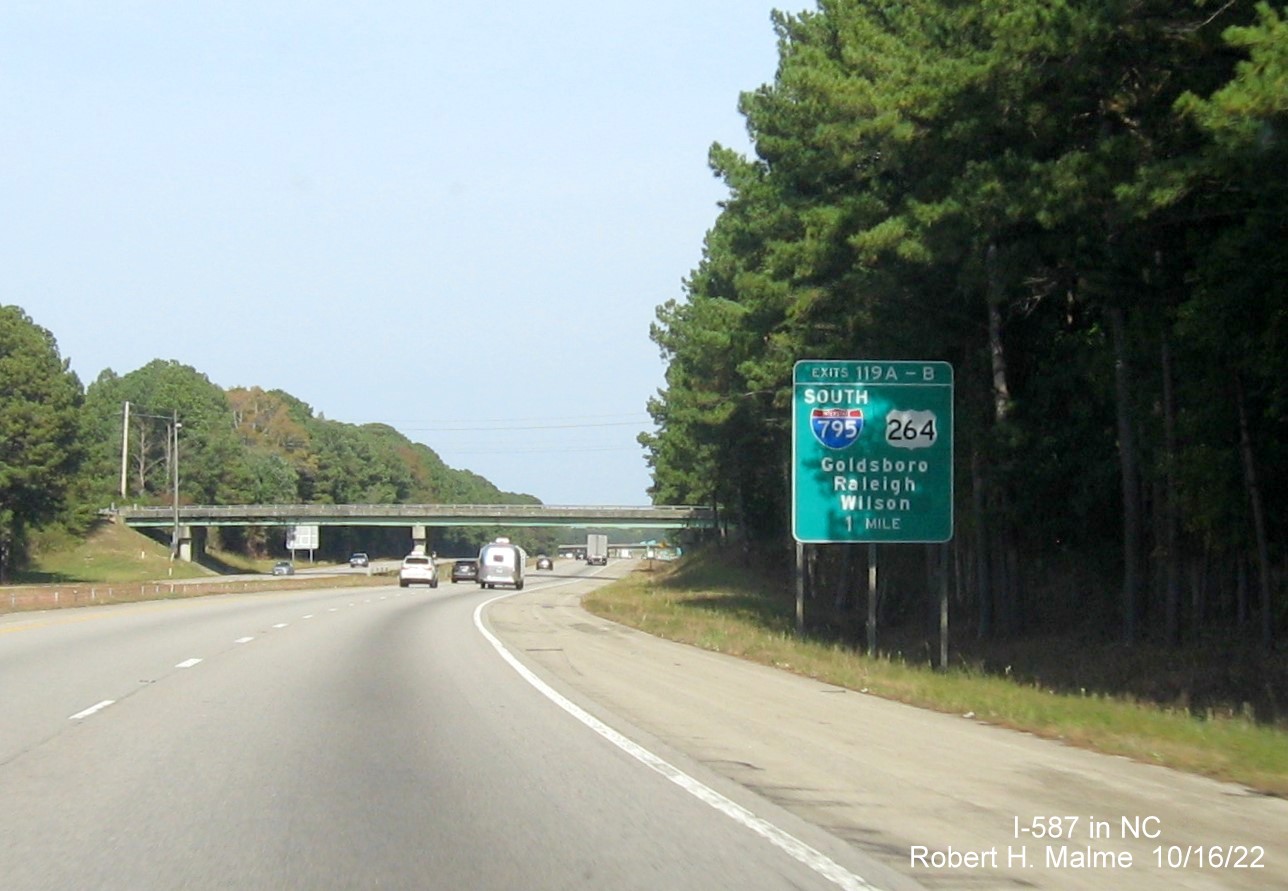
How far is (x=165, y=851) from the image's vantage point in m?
9.57

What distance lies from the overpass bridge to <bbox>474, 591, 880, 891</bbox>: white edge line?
10954 cm

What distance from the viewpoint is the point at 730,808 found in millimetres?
11070

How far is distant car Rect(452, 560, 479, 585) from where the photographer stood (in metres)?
92.4

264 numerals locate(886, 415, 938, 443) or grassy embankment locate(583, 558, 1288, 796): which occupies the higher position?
264 numerals locate(886, 415, 938, 443)

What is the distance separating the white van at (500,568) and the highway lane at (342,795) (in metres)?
58.5

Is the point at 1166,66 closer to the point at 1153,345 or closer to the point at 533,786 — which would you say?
the point at 1153,345

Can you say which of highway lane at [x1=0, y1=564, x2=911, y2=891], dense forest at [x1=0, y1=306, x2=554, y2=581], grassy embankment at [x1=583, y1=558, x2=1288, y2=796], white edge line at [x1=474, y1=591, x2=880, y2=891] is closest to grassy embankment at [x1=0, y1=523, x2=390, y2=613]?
dense forest at [x1=0, y1=306, x2=554, y2=581]

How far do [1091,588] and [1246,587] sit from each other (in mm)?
8973

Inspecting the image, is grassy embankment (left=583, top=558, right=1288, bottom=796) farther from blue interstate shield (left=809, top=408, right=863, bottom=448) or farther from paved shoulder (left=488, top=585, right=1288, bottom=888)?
blue interstate shield (left=809, top=408, right=863, bottom=448)

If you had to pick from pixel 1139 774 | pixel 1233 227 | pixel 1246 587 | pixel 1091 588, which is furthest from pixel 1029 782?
pixel 1091 588

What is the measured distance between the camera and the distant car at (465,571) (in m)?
92.4

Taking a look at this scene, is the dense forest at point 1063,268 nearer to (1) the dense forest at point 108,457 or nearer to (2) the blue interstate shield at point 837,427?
(2) the blue interstate shield at point 837,427

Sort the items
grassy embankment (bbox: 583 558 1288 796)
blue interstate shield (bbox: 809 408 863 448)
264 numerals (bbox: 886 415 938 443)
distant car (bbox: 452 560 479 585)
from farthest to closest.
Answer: distant car (bbox: 452 560 479 585) → blue interstate shield (bbox: 809 408 863 448) → 264 numerals (bbox: 886 415 938 443) → grassy embankment (bbox: 583 558 1288 796)

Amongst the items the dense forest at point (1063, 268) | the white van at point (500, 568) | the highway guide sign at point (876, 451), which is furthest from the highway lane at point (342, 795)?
the white van at point (500, 568)
